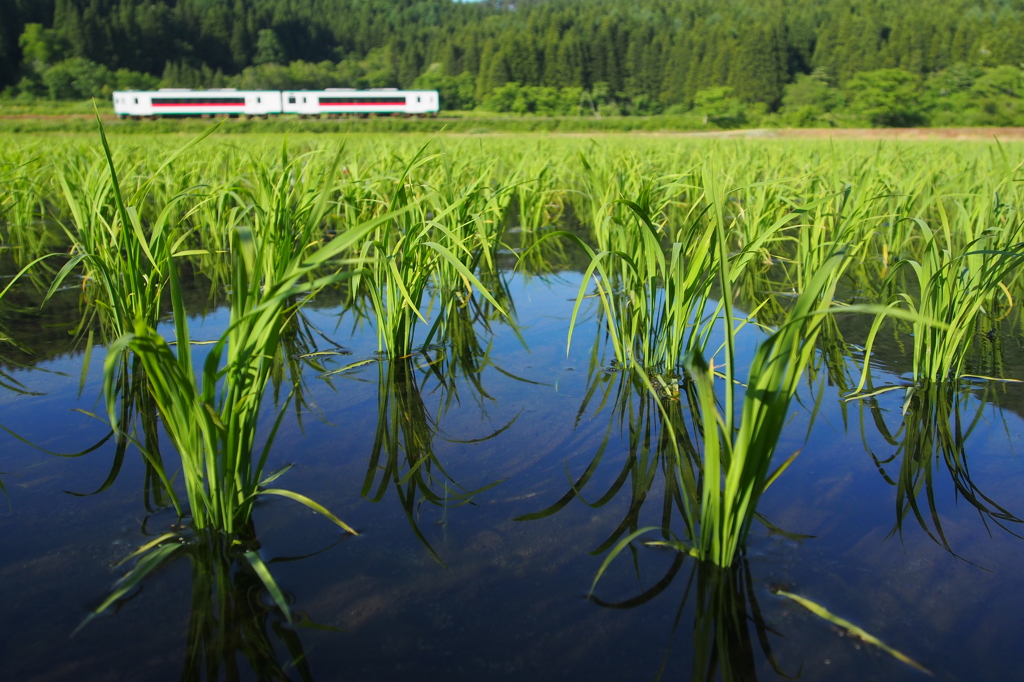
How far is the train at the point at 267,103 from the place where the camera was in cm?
3544

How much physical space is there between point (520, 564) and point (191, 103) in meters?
40.8

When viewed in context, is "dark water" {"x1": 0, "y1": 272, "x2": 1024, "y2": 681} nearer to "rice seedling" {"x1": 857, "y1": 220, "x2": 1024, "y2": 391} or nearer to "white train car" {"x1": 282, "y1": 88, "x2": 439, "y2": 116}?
"rice seedling" {"x1": 857, "y1": 220, "x2": 1024, "y2": 391}

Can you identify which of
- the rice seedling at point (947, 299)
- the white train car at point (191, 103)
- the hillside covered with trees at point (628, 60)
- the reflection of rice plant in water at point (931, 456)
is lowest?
the reflection of rice plant in water at point (931, 456)

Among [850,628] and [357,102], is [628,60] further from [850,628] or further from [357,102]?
[850,628]

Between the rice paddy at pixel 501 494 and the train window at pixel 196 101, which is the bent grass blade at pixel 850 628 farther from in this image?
the train window at pixel 196 101

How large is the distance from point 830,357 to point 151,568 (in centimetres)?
231

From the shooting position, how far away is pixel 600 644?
1.12m

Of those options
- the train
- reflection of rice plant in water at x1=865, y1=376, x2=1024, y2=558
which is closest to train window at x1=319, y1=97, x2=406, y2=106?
the train

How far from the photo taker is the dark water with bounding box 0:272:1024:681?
1.08 metres

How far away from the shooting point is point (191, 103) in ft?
119

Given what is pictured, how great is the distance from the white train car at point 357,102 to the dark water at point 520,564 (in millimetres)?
39324

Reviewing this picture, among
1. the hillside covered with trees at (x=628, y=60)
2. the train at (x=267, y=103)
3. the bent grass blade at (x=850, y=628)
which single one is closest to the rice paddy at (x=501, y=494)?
the bent grass blade at (x=850, y=628)

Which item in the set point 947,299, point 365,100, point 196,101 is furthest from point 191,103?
point 947,299

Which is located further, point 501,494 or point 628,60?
point 628,60
